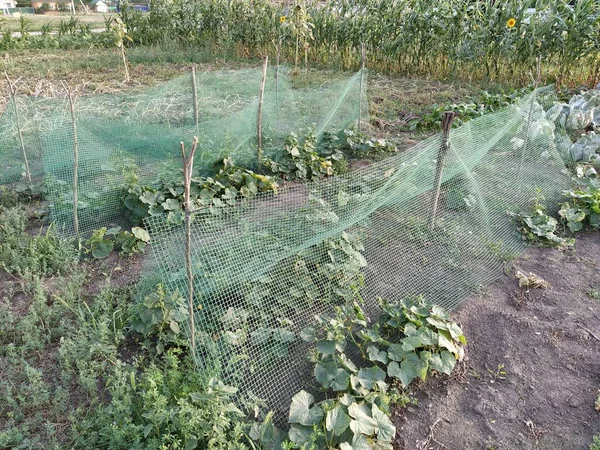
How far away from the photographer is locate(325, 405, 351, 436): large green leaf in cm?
222

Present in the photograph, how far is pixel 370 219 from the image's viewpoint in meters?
3.65

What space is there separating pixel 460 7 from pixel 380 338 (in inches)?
319

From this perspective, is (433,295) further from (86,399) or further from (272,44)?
(272,44)

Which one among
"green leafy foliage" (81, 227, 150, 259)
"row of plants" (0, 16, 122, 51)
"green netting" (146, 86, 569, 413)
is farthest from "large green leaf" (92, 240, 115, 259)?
"row of plants" (0, 16, 122, 51)

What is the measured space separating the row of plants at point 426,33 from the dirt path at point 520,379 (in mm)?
5702

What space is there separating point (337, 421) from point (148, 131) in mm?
3544

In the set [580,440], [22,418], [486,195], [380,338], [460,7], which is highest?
[460,7]

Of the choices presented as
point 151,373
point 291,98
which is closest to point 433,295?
point 151,373

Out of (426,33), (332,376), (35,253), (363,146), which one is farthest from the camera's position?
(426,33)

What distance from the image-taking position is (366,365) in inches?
110

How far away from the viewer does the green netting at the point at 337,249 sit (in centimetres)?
275

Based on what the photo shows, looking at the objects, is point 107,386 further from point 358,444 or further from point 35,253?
point 35,253

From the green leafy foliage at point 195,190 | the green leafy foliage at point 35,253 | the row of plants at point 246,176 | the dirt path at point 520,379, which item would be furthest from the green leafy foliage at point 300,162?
the dirt path at point 520,379

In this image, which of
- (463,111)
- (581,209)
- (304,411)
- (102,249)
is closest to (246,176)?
(102,249)
